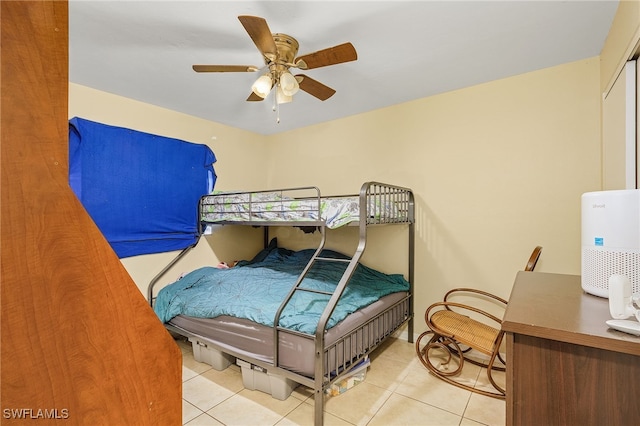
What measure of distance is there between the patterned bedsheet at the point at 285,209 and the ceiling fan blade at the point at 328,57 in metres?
0.95

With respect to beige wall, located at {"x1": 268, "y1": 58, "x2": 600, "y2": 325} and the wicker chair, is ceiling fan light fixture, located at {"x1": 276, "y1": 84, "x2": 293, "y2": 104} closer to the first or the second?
beige wall, located at {"x1": 268, "y1": 58, "x2": 600, "y2": 325}

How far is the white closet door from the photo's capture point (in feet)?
4.91

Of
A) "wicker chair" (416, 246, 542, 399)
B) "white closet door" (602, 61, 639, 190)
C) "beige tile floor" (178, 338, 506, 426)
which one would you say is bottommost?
"beige tile floor" (178, 338, 506, 426)

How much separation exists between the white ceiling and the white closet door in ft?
1.38

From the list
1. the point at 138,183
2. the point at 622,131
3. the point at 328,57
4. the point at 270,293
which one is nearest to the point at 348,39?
the point at 328,57

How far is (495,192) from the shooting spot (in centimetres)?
247

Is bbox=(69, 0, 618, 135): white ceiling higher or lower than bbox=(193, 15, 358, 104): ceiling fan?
higher

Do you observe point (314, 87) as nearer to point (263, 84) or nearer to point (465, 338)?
point (263, 84)

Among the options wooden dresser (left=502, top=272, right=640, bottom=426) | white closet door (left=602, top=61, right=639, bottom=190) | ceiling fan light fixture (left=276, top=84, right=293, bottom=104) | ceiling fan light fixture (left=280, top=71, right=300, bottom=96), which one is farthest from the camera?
ceiling fan light fixture (left=276, top=84, right=293, bottom=104)

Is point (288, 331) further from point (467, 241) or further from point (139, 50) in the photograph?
point (139, 50)

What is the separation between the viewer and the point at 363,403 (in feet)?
6.33

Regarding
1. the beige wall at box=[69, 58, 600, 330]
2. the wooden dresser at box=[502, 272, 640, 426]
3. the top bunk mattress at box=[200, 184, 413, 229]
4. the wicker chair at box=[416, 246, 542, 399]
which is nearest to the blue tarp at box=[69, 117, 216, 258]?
the beige wall at box=[69, 58, 600, 330]

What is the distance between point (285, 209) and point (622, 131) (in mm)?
2169

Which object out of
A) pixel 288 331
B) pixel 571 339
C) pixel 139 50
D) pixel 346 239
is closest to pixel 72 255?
pixel 571 339
